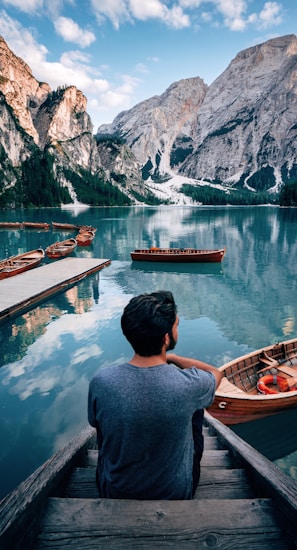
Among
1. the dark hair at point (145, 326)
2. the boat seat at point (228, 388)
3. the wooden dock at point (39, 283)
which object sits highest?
the dark hair at point (145, 326)

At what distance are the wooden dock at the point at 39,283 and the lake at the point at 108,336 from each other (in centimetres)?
61

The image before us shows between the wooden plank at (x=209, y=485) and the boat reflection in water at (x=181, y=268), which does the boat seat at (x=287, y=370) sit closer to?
the wooden plank at (x=209, y=485)

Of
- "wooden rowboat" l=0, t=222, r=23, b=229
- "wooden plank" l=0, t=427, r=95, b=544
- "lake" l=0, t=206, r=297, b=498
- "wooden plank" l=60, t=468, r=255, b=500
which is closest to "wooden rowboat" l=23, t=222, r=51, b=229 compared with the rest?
"wooden rowboat" l=0, t=222, r=23, b=229

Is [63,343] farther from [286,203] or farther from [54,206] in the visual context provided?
[54,206]

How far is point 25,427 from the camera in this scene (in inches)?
382

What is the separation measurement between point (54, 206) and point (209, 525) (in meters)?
185

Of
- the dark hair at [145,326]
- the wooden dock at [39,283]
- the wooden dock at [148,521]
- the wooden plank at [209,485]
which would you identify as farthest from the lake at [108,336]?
the dark hair at [145,326]

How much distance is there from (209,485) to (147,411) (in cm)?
154

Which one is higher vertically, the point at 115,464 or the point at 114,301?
the point at 115,464

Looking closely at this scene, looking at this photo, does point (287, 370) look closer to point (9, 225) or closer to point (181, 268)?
point (181, 268)

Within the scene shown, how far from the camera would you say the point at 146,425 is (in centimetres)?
267

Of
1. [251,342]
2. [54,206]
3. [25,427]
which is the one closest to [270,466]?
[25,427]

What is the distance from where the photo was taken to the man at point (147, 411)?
8.79ft

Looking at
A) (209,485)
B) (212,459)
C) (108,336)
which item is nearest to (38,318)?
(108,336)
